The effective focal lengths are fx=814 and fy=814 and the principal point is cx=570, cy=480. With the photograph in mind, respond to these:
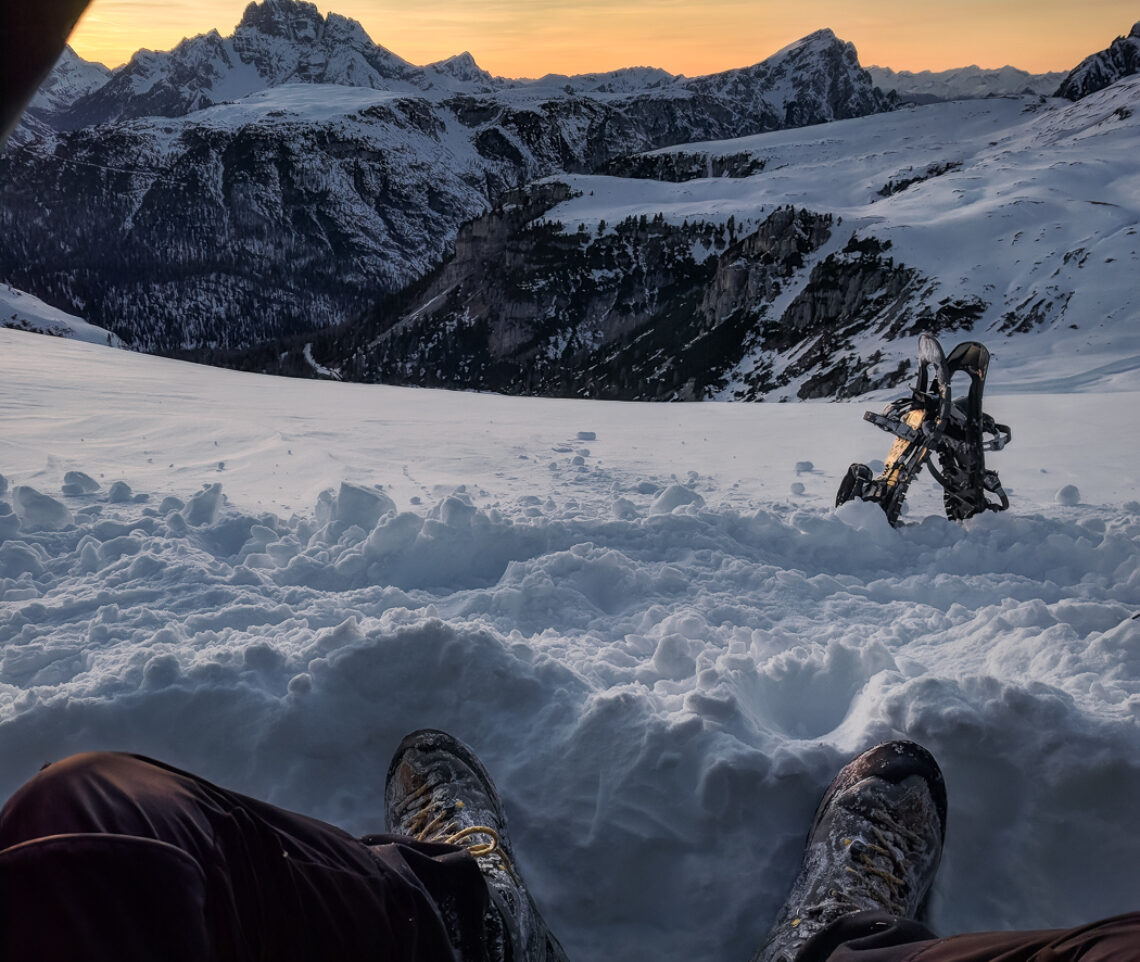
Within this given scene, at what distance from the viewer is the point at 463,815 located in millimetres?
2311

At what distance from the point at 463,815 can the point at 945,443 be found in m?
3.61

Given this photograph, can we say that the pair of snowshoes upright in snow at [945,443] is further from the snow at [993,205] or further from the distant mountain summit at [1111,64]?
the distant mountain summit at [1111,64]

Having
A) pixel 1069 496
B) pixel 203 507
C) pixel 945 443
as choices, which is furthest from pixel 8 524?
pixel 1069 496

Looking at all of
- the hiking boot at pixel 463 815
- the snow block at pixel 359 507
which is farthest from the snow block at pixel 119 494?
the hiking boot at pixel 463 815

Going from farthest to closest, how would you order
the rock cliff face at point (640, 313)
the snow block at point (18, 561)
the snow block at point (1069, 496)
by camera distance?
1. the rock cliff face at point (640, 313)
2. the snow block at point (1069, 496)
3. the snow block at point (18, 561)

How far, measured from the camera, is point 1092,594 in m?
3.75

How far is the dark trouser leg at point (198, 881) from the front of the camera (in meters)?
1.08

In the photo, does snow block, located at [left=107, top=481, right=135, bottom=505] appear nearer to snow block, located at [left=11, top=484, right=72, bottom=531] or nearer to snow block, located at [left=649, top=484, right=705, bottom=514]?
snow block, located at [left=11, top=484, right=72, bottom=531]

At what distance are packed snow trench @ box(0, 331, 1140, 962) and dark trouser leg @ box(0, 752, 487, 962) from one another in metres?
0.85

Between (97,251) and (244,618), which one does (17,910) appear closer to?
(244,618)

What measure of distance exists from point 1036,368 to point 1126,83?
12049 cm

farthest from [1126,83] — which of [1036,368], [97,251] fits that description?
[97,251]

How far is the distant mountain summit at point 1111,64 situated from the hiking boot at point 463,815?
198109 millimetres

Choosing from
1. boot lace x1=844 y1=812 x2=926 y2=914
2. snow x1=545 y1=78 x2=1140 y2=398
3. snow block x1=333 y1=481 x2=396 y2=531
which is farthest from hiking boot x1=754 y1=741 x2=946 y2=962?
snow x1=545 y1=78 x2=1140 y2=398
